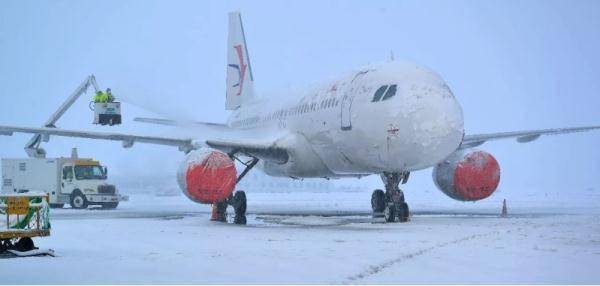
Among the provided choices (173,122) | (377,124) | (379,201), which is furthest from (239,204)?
(173,122)

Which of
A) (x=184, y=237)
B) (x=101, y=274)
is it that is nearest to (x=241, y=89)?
(x=184, y=237)

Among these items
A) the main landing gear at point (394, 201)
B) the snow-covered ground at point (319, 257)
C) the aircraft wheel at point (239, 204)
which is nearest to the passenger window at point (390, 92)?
the main landing gear at point (394, 201)

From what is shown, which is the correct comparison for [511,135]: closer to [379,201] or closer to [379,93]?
[379,201]

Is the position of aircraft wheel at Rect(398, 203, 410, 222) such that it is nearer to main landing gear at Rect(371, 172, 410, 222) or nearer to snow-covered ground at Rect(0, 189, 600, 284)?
main landing gear at Rect(371, 172, 410, 222)

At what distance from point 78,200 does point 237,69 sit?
1065 cm

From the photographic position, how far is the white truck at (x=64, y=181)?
125ft

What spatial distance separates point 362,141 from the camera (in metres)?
19.8

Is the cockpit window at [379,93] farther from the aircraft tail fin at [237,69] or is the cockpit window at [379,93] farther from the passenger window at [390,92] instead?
the aircraft tail fin at [237,69]

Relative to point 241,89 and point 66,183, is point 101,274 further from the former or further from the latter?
point 66,183

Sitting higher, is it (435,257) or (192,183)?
(192,183)

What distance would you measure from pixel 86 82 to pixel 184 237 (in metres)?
27.3

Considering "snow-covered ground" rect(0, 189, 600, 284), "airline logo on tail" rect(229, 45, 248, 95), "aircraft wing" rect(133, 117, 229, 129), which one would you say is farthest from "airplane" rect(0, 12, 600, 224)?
"airline logo on tail" rect(229, 45, 248, 95)

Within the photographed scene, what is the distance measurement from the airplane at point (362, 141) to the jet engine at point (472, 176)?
31mm

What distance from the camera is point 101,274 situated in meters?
9.67
